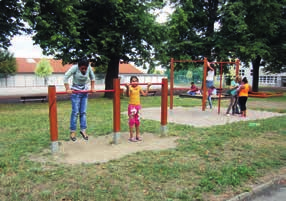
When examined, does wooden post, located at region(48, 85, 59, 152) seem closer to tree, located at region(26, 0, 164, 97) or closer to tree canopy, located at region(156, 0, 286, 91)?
tree, located at region(26, 0, 164, 97)

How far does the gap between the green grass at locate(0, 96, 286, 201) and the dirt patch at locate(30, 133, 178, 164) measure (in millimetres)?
221

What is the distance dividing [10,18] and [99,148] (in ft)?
37.7

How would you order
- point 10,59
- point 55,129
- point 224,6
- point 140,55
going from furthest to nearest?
point 10,59, point 224,6, point 140,55, point 55,129

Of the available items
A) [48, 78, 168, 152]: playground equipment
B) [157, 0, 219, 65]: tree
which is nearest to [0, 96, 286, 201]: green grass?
[48, 78, 168, 152]: playground equipment

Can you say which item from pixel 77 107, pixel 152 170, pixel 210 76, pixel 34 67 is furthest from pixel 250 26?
pixel 34 67

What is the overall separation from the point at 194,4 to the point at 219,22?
8.16 ft

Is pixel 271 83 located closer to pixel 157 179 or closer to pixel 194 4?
pixel 194 4

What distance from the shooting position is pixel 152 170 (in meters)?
4.43

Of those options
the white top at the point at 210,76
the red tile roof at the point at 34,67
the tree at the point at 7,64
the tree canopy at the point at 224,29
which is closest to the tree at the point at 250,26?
the tree canopy at the point at 224,29

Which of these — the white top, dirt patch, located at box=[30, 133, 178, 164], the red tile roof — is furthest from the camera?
the red tile roof

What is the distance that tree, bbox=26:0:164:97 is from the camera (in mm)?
14016

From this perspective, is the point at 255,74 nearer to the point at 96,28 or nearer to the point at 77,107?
the point at 96,28

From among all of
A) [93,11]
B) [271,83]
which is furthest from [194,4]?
[271,83]

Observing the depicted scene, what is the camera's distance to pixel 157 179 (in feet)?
13.4
